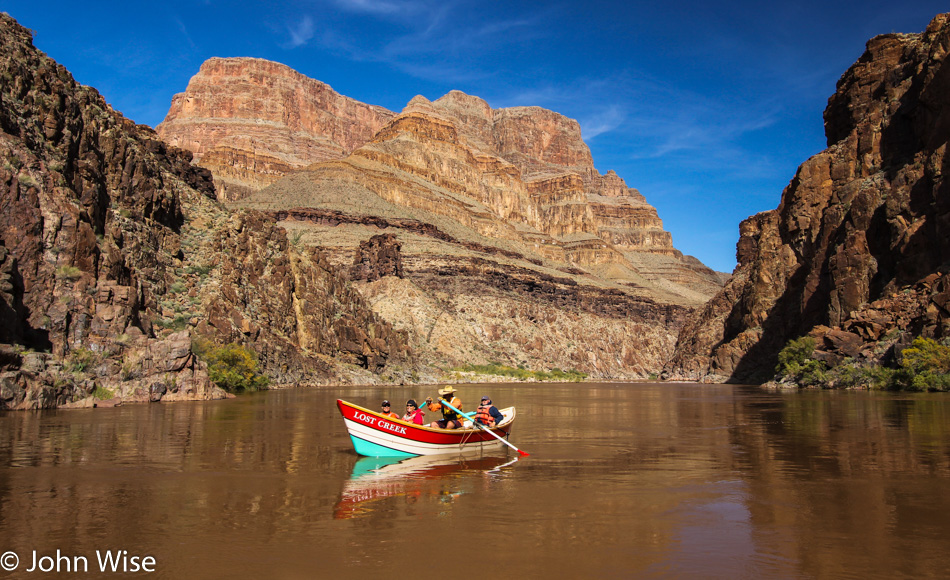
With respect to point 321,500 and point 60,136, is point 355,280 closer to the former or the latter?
point 60,136

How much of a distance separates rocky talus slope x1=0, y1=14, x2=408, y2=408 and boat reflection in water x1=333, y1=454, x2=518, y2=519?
23116 mm

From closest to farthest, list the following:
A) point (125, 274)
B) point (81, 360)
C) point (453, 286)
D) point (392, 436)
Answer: point (392, 436) → point (81, 360) → point (125, 274) → point (453, 286)

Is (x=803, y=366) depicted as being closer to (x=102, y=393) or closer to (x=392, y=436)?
(x=392, y=436)

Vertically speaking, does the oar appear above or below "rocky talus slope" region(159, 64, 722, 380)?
below

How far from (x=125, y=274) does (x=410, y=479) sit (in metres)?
38.7

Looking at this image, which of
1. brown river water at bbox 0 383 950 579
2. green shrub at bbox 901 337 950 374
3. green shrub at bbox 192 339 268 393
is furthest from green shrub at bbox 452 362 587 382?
brown river water at bbox 0 383 950 579

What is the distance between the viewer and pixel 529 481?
17.0m

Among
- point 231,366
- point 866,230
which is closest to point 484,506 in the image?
point 231,366

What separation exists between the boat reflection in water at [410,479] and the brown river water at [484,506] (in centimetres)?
9

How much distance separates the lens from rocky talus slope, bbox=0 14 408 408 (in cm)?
3919

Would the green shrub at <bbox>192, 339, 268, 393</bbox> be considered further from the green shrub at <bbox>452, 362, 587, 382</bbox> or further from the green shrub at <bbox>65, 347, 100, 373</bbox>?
the green shrub at <bbox>452, 362, 587, 382</bbox>

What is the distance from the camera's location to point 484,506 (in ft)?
46.1

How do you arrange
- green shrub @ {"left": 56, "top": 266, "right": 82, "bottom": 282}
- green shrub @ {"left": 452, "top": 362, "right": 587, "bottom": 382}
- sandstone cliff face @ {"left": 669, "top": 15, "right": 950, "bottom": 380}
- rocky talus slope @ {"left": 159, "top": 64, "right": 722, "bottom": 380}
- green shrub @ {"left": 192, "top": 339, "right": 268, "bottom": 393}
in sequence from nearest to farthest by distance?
green shrub @ {"left": 56, "top": 266, "right": 82, "bottom": 282} → green shrub @ {"left": 192, "top": 339, "right": 268, "bottom": 393} → sandstone cliff face @ {"left": 669, "top": 15, "right": 950, "bottom": 380} → green shrub @ {"left": 452, "top": 362, "right": 587, "bottom": 382} → rocky talus slope @ {"left": 159, "top": 64, "right": 722, "bottom": 380}

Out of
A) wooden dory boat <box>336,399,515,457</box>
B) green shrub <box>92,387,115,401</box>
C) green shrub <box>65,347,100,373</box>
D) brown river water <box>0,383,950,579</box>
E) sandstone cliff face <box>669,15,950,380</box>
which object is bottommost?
brown river water <box>0,383,950,579</box>
